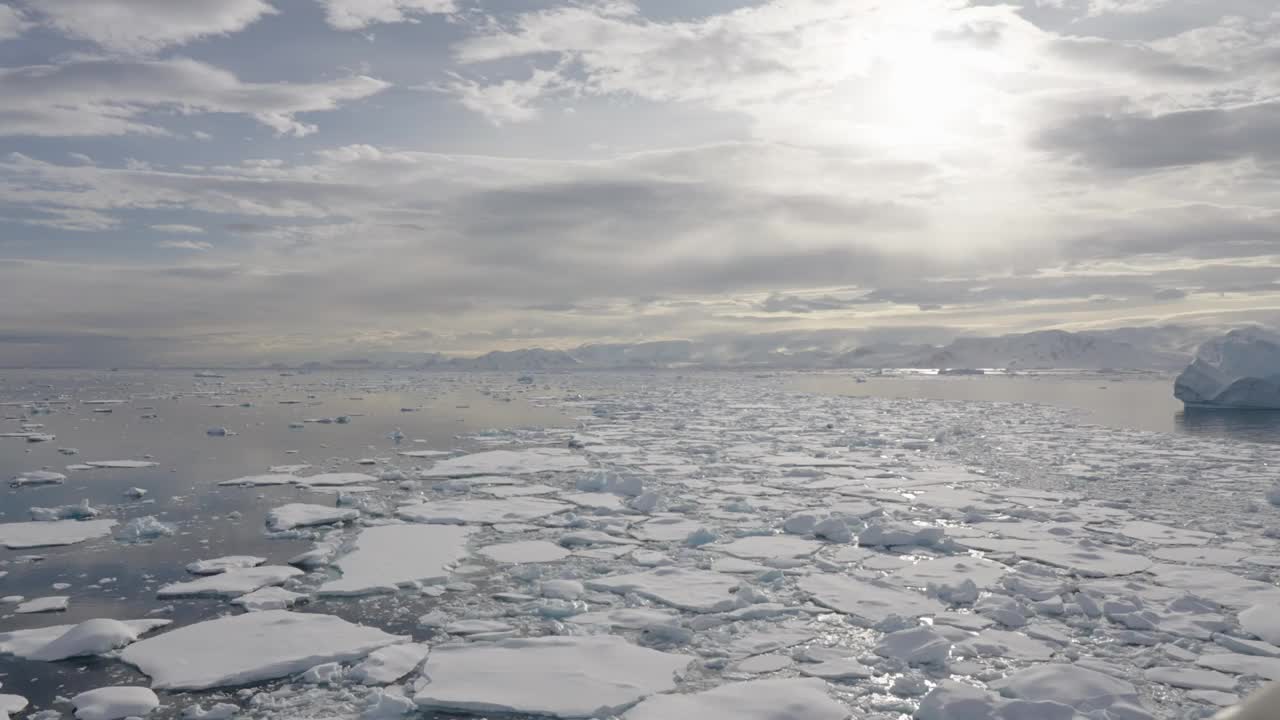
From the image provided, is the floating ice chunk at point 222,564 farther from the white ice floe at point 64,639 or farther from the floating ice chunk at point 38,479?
the floating ice chunk at point 38,479

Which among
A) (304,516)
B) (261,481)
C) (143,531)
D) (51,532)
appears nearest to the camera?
(143,531)

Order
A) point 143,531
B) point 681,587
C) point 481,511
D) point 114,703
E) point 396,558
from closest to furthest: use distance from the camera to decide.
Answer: point 114,703 → point 681,587 → point 396,558 → point 143,531 → point 481,511

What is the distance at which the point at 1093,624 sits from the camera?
20.6 ft

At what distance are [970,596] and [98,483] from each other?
13.9 meters

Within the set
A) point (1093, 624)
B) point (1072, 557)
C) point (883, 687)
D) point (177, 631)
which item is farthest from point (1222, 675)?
point (177, 631)

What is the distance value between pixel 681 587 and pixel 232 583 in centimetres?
433

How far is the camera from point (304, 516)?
1015cm

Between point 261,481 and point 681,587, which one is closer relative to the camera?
point 681,587

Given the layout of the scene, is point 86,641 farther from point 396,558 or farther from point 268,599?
point 396,558

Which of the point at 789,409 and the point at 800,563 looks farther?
the point at 789,409

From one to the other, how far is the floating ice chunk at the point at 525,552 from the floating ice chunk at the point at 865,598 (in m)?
2.74

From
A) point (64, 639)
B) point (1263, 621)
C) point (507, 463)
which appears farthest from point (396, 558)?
point (1263, 621)

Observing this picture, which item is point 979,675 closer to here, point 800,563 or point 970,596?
point 970,596

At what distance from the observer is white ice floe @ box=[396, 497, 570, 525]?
1020 cm
